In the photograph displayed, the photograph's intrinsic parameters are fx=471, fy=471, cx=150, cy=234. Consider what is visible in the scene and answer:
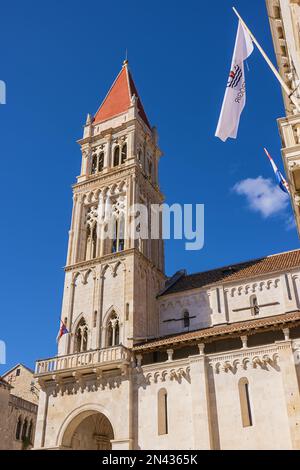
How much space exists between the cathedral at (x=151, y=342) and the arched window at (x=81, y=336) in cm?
6

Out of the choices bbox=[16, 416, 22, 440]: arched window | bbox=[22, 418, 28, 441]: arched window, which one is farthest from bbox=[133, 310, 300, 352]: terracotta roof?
bbox=[22, 418, 28, 441]: arched window

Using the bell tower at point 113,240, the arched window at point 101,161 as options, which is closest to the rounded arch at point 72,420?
the bell tower at point 113,240

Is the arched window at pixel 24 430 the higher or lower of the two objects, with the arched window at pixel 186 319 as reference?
lower

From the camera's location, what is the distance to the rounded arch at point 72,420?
958 inches

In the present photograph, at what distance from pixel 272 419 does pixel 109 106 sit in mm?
27277

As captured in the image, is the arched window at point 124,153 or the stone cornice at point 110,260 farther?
the arched window at point 124,153

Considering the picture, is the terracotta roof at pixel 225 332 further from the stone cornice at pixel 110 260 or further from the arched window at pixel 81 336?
the stone cornice at pixel 110 260

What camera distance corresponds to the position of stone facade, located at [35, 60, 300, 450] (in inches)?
853

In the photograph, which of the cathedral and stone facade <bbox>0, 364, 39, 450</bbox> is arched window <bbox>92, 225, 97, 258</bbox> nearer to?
the cathedral

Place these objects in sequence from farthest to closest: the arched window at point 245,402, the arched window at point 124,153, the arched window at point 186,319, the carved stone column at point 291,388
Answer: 1. the arched window at point 124,153
2. the arched window at point 186,319
3. the arched window at point 245,402
4. the carved stone column at point 291,388

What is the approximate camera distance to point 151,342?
25.7 metres

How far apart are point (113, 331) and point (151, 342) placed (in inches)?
110

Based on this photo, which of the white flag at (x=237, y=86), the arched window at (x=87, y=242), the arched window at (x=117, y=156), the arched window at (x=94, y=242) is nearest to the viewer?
the white flag at (x=237, y=86)

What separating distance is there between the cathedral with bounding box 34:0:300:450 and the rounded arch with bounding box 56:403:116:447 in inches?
2.1
